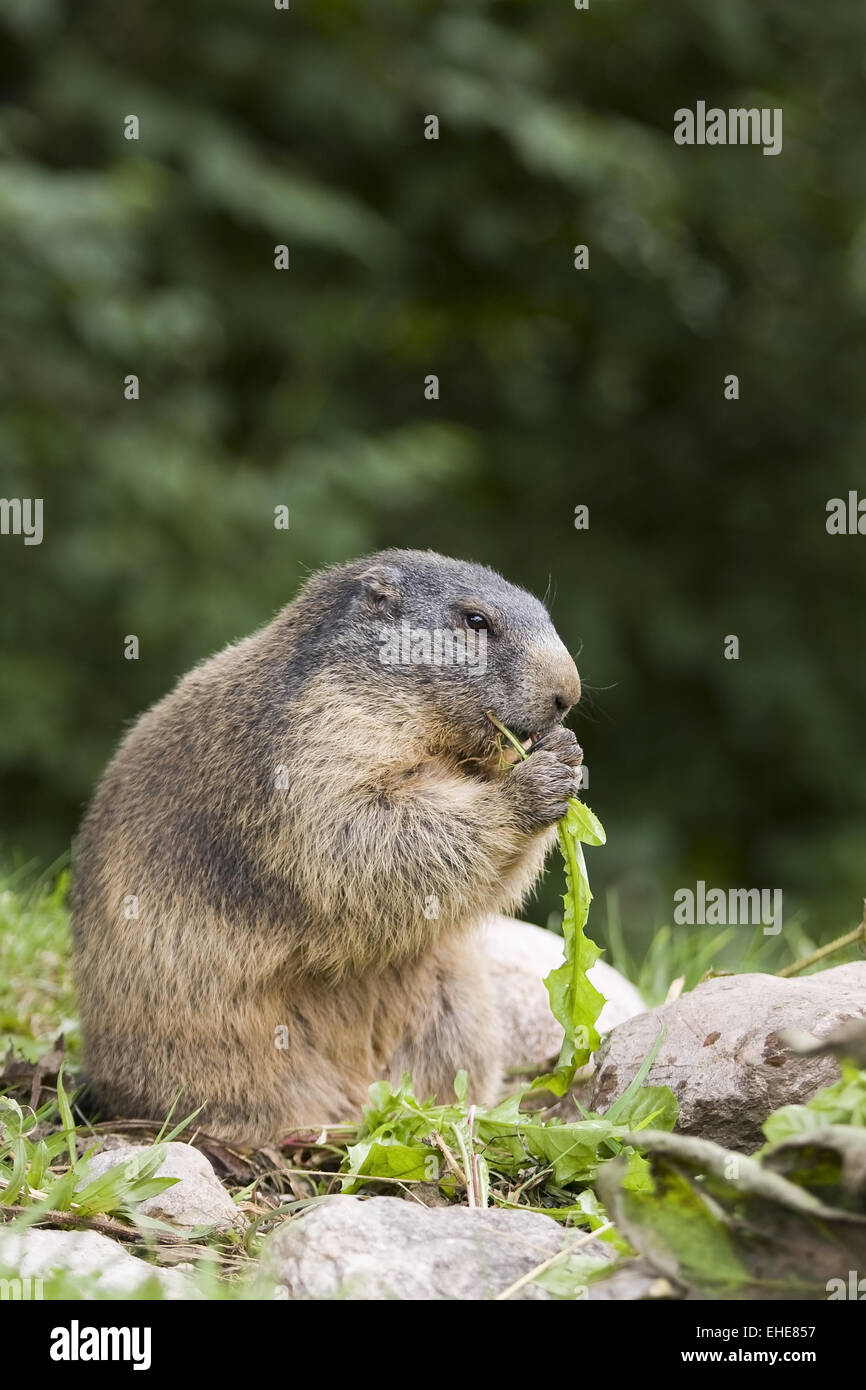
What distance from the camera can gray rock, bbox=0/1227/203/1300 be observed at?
3.50 m

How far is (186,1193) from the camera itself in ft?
14.2

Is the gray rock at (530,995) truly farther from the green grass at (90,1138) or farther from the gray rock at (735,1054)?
the gray rock at (735,1054)

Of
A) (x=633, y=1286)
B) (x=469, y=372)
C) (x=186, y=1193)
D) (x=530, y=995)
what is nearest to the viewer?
(x=633, y=1286)

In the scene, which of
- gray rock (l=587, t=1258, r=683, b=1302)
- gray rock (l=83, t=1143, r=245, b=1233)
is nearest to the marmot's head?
gray rock (l=83, t=1143, r=245, b=1233)

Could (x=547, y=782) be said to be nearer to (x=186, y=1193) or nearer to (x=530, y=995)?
(x=530, y=995)

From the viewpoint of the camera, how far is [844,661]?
1219 cm

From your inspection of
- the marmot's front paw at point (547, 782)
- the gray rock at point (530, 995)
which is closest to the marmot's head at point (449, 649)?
the marmot's front paw at point (547, 782)

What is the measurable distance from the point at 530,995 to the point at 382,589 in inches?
76.6

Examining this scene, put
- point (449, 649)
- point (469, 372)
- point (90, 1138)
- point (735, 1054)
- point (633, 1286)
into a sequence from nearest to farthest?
point (633, 1286) < point (735, 1054) < point (90, 1138) < point (449, 649) < point (469, 372)

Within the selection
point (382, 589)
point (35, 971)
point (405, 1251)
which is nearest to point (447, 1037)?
point (382, 589)

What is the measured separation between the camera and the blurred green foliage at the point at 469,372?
32.7 feet

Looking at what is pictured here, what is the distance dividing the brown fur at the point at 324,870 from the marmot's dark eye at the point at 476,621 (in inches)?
2.2
